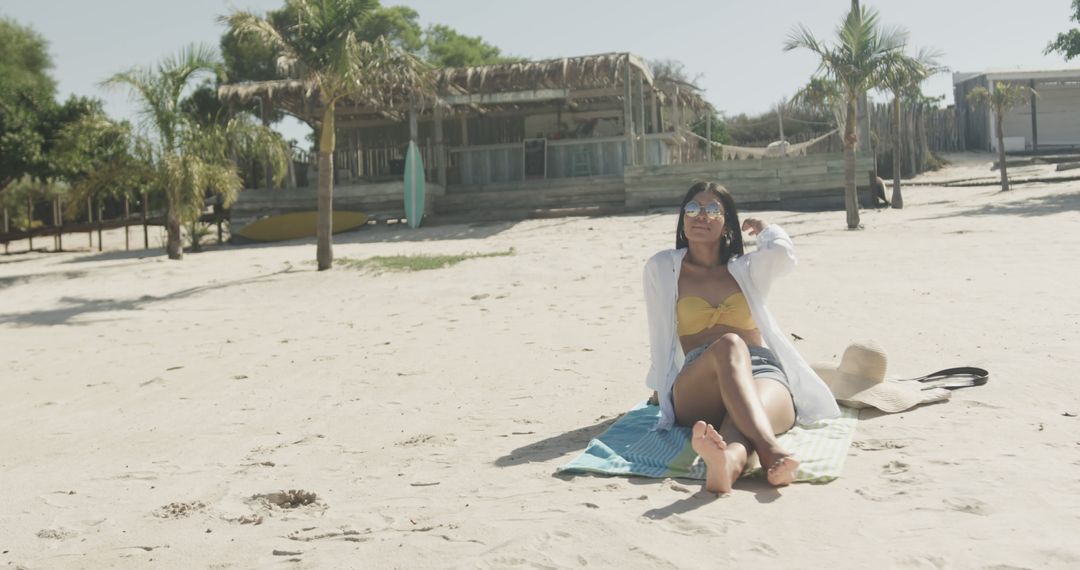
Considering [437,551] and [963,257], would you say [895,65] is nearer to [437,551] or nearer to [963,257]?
[963,257]

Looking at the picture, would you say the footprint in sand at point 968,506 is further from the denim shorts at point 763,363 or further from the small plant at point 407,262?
the small plant at point 407,262

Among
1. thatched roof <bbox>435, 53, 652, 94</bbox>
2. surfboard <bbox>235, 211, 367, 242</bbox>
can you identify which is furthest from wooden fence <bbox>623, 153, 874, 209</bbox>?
surfboard <bbox>235, 211, 367, 242</bbox>

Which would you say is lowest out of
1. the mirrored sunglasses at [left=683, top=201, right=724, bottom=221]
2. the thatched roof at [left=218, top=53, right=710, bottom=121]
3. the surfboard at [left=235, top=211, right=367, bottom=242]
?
the mirrored sunglasses at [left=683, top=201, right=724, bottom=221]

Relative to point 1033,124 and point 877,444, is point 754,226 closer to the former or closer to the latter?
point 877,444

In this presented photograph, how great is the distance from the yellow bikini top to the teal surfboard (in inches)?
549

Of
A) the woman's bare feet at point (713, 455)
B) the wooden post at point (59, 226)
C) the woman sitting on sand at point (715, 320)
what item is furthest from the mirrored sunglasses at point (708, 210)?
the wooden post at point (59, 226)

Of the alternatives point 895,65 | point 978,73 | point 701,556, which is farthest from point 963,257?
point 978,73

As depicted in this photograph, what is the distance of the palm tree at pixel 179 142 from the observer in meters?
14.2

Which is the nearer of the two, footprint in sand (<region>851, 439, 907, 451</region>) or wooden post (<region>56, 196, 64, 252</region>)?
footprint in sand (<region>851, 439, 907, 451</region>)

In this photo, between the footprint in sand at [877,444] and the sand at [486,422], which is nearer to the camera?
the sand at [486,422]

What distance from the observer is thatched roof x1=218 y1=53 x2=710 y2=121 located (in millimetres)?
17438

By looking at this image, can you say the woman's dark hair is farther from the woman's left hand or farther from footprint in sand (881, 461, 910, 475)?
footprint in sand (881, 461, 910, 475)

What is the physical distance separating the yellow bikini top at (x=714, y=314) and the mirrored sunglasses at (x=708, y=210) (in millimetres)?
337

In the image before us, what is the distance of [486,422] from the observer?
4.92m
